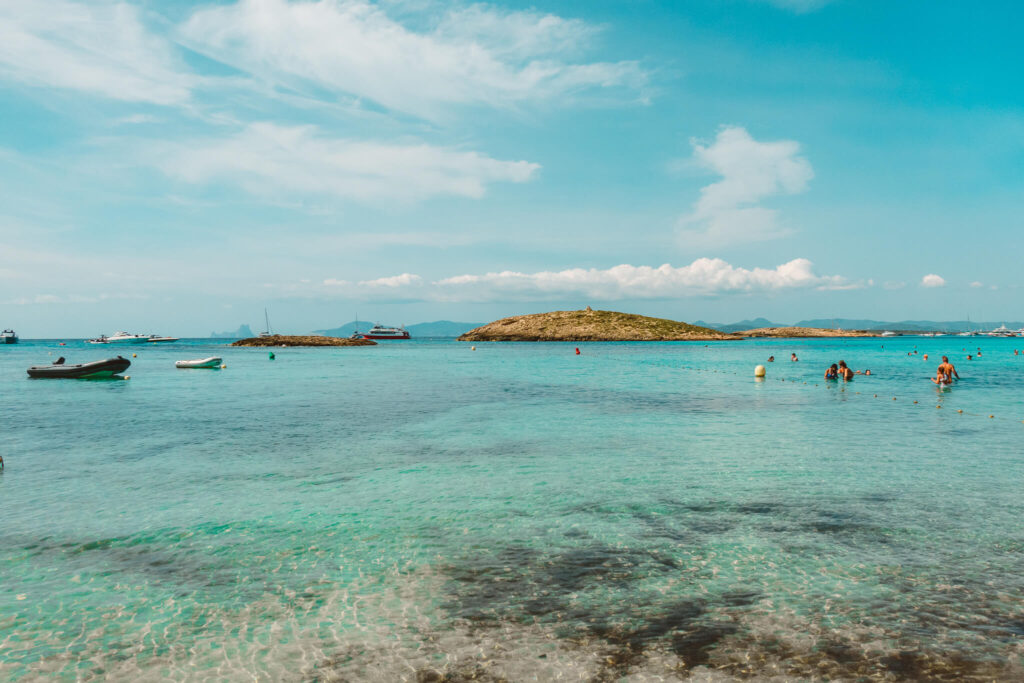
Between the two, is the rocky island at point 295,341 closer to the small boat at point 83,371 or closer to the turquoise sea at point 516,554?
the small boat at point 83,371

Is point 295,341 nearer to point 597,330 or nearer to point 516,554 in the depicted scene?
point 597,330

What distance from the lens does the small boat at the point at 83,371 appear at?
52406 millimetres

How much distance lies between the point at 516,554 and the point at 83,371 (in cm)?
5660

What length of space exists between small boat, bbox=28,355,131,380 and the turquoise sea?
111ft

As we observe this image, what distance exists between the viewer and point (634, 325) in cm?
19475

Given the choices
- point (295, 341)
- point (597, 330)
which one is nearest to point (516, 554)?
point (295, 341)

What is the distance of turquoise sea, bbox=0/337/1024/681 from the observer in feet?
23.6

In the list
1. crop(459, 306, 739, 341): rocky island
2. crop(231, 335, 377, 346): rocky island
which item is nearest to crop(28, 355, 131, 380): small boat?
crop(231, 335, 377, 346): rocky island

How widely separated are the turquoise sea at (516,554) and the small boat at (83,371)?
33884mm

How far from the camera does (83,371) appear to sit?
52.3 m

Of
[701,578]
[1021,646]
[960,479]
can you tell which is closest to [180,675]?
[701,578]

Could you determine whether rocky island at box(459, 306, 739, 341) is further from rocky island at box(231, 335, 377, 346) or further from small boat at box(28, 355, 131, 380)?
small boat at box(28, 355, 131, 380)

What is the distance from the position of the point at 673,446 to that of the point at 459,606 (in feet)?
43.5

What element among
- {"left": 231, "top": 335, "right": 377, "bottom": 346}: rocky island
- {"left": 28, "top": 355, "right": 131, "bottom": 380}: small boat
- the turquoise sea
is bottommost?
the turquoise sea
